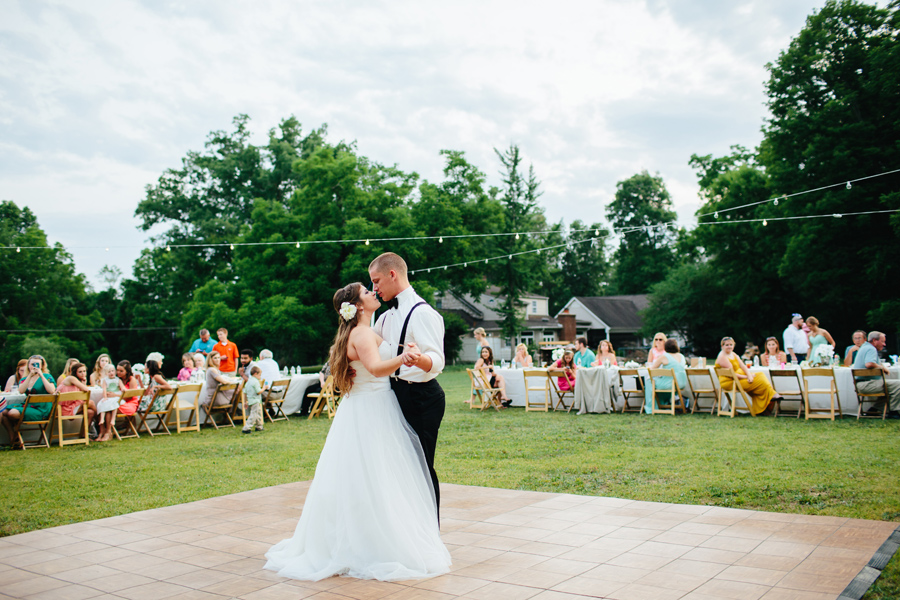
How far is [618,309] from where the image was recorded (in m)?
57.5

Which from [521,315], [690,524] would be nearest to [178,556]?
[690,524]

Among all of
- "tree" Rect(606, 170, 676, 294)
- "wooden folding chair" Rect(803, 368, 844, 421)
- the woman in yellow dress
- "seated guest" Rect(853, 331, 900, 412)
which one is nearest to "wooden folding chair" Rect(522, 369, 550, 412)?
the woman in yellow dress

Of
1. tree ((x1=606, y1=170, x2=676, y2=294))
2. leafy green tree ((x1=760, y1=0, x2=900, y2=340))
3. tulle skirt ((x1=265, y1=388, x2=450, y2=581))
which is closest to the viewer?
tulle skirt ((x1=265, y1=388, x2=450, y2=581))

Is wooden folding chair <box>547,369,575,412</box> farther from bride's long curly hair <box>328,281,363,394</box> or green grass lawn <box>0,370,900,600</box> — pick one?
A: bride's long curly hair <box>328,281,363,394</box>

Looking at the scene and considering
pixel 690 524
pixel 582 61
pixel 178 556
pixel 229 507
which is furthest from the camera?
pixel 582 61

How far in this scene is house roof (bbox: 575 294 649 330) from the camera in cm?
5594

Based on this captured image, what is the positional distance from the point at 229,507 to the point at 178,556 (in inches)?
57.5

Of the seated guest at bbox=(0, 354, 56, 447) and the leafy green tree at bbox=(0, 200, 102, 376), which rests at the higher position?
the leafy green tree at bbox=(0, 200, 102, 376)

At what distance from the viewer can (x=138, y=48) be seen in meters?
13.9

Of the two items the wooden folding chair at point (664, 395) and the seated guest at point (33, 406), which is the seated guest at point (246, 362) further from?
the wooden folding chair at point (664, 395)

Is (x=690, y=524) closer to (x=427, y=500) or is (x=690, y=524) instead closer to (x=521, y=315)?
(x=427, y=500)

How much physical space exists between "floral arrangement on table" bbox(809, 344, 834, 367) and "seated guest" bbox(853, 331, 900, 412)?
71cm

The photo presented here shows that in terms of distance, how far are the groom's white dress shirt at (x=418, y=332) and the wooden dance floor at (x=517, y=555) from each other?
1.18 metres

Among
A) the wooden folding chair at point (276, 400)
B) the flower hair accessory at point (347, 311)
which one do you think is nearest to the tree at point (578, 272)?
the wooden folding chair at point (276, 400)
